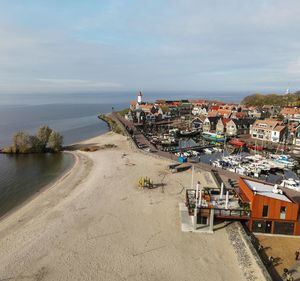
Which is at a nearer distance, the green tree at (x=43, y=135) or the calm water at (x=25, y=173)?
the calm water at (x=25, y=173)

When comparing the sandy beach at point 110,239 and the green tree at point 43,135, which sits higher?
the green tree at point 43,135

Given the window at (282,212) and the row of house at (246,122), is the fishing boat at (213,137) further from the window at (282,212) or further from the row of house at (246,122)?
the window at (282,212)

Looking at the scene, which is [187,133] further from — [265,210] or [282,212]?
[282,212]

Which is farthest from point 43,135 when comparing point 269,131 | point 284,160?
point 269,131

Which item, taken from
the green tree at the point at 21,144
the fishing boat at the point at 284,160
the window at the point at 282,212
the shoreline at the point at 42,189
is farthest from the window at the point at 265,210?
the green tree at the point at 21,144

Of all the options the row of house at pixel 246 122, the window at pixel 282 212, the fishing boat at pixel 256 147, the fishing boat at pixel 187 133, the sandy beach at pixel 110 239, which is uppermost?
the row of house at pixel 246 122

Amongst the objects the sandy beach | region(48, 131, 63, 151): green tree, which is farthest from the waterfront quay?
region(48, 131, 63, 151): green tree

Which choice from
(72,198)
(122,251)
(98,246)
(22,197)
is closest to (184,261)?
(122,251)

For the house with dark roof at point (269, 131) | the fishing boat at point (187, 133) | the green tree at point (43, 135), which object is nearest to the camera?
the green tree at point (43, 135)

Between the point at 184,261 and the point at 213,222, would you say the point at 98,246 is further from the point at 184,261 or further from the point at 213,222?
the point at 213,222
